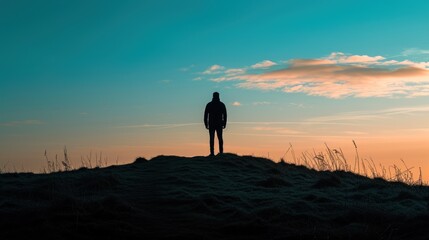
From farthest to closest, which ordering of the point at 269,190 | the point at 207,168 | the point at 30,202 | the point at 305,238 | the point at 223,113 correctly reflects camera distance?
the point at 223,113
the point at 207,168
the point at 269,190
the point at 30,202
the point at 305,238

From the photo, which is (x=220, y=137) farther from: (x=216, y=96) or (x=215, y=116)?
(x=216, y=96)

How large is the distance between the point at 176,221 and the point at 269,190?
529 cm

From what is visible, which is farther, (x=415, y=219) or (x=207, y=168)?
(x=207, y=168)

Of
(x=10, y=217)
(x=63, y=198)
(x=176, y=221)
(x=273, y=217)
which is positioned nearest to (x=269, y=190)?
(x=273, y=217)

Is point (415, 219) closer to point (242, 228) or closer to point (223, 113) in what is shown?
point (242, 228)

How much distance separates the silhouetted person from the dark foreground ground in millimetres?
4363

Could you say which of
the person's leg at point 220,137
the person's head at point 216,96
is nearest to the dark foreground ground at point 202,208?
the person's leg at point 220,137

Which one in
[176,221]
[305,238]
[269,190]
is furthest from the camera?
[269,190]

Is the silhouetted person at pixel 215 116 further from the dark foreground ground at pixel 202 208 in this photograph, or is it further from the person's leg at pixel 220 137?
the dark foreground ground at pixel 202 208

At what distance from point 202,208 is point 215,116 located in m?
10.7

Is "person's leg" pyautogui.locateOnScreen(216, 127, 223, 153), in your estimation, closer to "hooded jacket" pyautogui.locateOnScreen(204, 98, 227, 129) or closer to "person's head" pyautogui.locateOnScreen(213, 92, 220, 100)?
"hooded jacket" pyautogui.locateOnScreen(204, 98, 227, 129)

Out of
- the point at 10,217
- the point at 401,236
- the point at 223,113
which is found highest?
the point at 223,113

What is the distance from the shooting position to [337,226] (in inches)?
540

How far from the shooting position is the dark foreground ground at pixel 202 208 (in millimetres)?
12758
